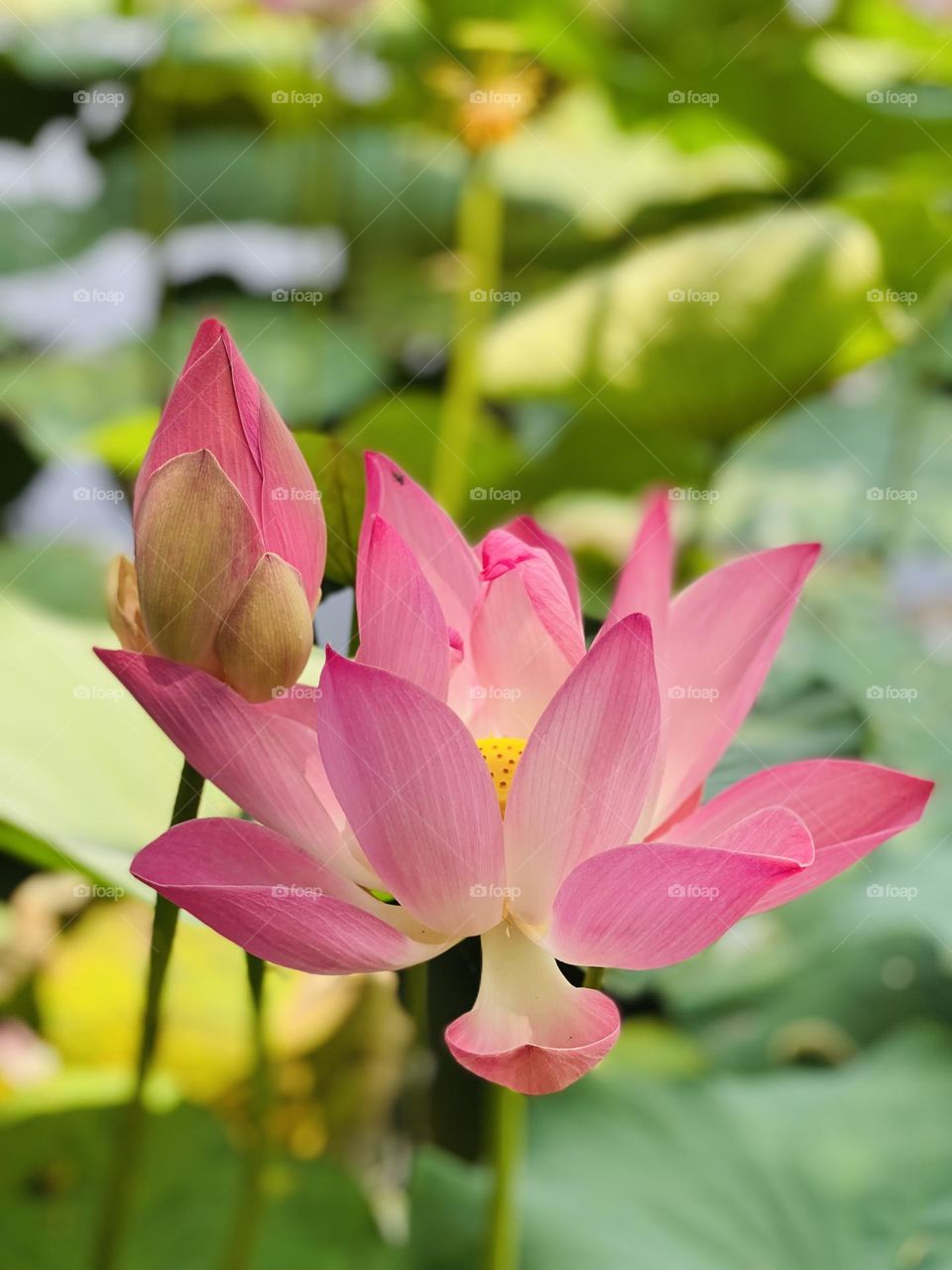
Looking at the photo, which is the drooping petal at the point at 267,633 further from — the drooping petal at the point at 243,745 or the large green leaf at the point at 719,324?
the large green leaf at the point at 719,324

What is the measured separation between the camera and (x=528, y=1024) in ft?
0.84

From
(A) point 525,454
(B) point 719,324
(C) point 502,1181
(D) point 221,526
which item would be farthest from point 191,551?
(A) point 525,454

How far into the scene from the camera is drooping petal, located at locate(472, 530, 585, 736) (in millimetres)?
271

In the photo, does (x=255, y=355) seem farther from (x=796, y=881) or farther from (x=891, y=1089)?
(x=796, y=881)

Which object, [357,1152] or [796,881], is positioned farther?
Answer: [357,1152]

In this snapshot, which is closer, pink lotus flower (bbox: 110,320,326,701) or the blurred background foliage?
pink lotus flower (bbox: 110,320,326,701)

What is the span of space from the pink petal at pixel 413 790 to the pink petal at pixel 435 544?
6 centimetres

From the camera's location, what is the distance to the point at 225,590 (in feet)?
0.80

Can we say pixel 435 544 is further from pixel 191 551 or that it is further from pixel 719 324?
pixel 719 324

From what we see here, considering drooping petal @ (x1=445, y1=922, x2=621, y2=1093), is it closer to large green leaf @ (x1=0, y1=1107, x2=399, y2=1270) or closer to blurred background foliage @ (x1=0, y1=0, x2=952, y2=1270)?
blurred background foliage @ (x1=0, y1=0, x2=952, y2=1270)

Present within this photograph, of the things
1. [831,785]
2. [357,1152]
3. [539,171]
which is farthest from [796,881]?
[539,171]

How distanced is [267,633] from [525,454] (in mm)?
768

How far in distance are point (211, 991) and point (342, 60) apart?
0.91 meters

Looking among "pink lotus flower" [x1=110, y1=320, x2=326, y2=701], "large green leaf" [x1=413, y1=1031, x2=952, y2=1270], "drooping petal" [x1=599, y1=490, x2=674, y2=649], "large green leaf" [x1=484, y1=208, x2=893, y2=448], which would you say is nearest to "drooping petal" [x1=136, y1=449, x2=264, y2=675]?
"pink lotus flower" [x1=110, y1=320, x2=326, y2=701]
